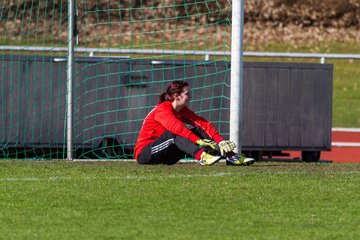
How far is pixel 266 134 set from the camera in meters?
15.7

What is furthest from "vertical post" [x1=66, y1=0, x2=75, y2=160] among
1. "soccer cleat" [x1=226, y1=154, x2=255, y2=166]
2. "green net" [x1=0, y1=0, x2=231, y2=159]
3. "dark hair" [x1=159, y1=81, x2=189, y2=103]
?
"soccer cleat" [x1=226, y1=154, x2=255, y2=166]

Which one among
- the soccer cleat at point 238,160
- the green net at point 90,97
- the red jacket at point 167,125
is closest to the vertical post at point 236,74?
the red jacket at point 167,125

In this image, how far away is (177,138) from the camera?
1203 centimetres

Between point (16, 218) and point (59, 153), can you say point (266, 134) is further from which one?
point (16, 218)

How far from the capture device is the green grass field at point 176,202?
24.9 ft

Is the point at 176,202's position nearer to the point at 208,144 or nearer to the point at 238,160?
the point at 208,144

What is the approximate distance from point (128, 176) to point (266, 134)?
5.00 m

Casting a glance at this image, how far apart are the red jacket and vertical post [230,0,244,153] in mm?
453

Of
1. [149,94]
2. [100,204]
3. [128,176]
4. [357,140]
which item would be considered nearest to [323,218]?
[100,204]

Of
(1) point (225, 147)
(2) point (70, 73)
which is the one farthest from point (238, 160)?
(2) point (70, 73)

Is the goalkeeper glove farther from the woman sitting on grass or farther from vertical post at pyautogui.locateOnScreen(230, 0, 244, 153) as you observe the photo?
vertical post at pyautogui.locateOnScreen(230, 0, 244, 153)

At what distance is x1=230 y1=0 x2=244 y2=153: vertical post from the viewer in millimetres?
13047

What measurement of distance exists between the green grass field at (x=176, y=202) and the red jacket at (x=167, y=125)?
35 centimetres

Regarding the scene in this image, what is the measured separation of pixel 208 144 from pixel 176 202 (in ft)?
9.88
